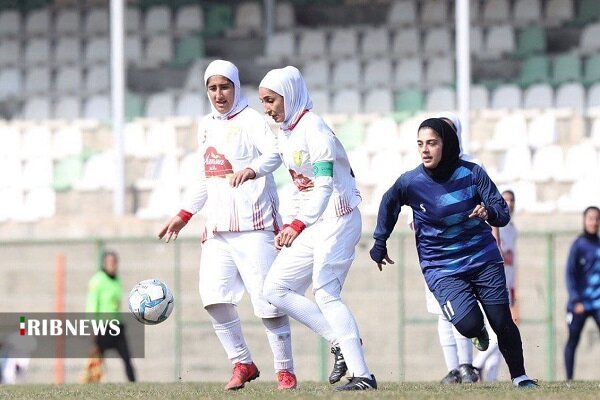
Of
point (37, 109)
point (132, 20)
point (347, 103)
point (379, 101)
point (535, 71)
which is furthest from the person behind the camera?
point (132, 20)

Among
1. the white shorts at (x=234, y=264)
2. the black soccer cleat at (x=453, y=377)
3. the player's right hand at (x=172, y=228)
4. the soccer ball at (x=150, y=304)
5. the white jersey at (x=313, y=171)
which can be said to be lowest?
the black soccer cleat at (x=453, y=377)

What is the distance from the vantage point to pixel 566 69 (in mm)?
22969

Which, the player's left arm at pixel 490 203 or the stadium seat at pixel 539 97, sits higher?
the stadium seat at pixel 539 97

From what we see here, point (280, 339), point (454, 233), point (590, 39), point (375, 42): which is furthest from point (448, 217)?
point (375, 42)

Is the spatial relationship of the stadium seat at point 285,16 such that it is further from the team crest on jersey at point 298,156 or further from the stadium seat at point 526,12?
the team crest on jersey at point 298,156

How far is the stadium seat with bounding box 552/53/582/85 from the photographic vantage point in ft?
74.8

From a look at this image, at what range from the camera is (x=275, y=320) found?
417 inches

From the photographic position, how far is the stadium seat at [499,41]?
78.6 feet

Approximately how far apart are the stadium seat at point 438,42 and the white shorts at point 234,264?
13.9 m

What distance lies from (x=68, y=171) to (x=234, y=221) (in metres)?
11.2

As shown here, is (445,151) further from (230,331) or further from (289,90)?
(230,331)

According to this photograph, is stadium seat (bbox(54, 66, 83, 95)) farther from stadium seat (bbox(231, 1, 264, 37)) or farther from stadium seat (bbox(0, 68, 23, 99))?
stadium seat (bbox(231, 1, 264, 37))

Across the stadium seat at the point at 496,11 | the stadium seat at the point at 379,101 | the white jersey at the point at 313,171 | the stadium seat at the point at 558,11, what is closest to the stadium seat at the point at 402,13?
the stadium seat at the point at 496,11

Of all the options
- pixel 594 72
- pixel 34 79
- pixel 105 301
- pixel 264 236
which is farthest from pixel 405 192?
pixel 34 79
